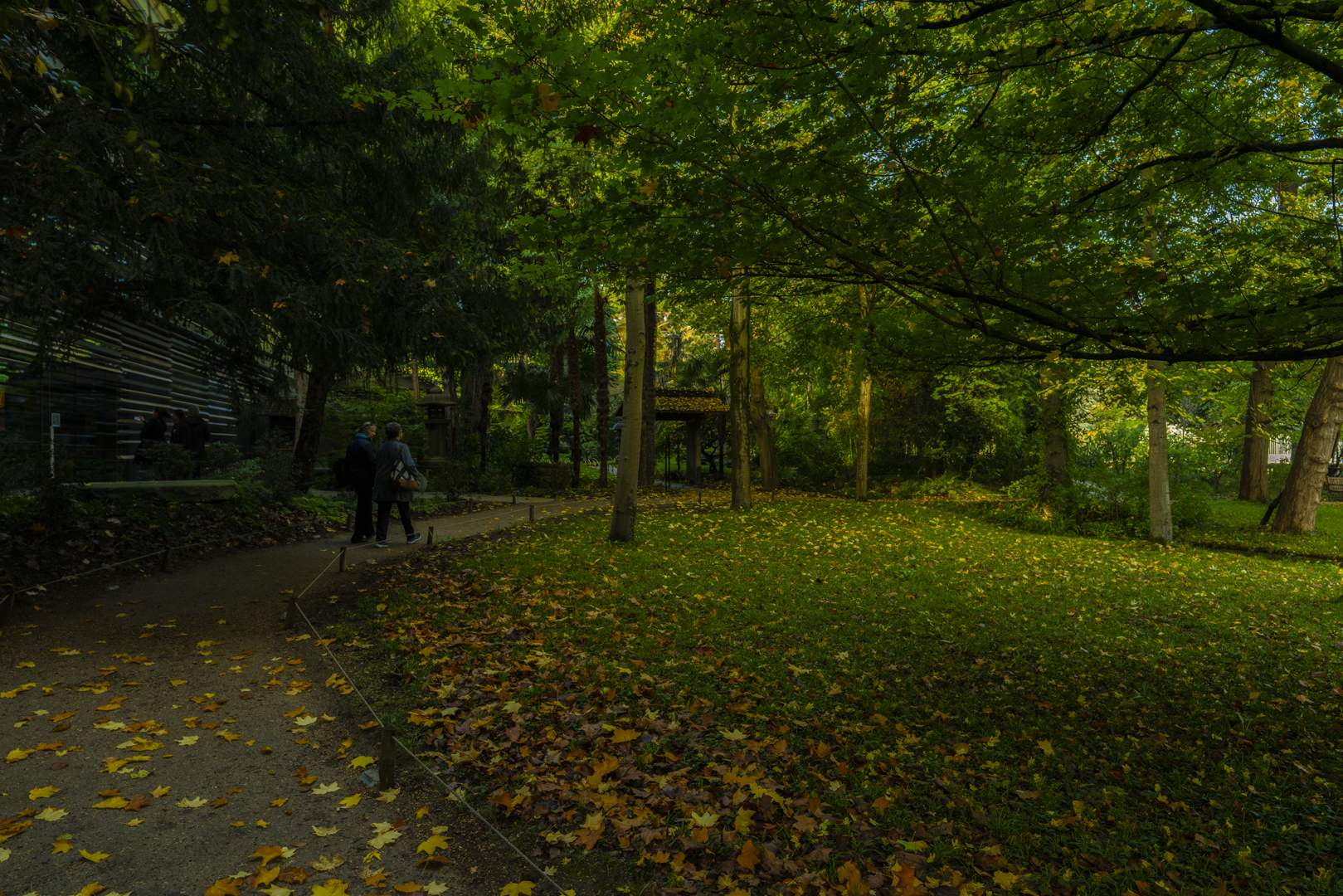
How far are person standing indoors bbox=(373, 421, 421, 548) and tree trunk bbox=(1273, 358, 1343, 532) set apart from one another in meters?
17.0

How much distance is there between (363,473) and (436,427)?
25.9 ft

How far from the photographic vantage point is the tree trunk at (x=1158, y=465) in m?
13.1

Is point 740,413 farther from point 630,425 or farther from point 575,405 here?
point 575,405

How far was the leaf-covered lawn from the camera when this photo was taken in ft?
10.9

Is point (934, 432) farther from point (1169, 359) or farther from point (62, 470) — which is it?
point (62, 470)

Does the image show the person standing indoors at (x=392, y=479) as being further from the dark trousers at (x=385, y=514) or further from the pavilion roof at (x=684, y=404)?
the pavilion roof at (x=684, y=404)

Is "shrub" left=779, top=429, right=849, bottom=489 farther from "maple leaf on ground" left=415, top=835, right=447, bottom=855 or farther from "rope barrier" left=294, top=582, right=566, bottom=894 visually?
"maple leaf on ground" left=415, top=835, right=447, bottom=855

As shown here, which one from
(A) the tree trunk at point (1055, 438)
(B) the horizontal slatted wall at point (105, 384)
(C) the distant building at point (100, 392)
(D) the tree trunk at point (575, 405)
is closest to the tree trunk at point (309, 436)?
(C) the distant building at point (100, 392)

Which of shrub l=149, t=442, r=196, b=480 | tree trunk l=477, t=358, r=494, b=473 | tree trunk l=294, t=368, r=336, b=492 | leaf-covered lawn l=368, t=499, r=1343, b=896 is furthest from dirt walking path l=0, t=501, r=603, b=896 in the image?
tree trunk l=477, t=358, r=494, b=473

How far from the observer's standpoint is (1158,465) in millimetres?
13359

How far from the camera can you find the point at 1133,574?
10172 millimetres

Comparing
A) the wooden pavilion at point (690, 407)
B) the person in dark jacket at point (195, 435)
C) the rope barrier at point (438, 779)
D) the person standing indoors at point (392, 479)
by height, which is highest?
the wooden pavilion at point (690, 407)

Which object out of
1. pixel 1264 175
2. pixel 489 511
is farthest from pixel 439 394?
pixel 1264 175

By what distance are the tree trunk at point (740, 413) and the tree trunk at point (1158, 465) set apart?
8.01m
